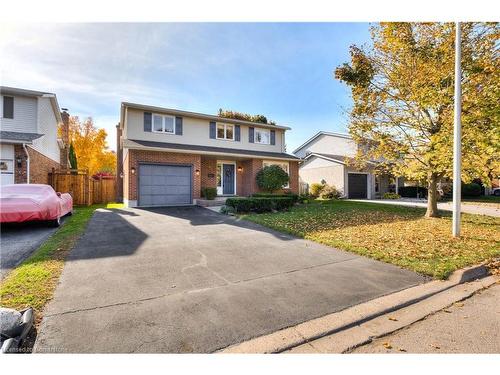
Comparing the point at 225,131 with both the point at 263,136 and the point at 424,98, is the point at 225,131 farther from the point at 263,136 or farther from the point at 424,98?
the point at 424,98

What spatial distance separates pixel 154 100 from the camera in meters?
15.1

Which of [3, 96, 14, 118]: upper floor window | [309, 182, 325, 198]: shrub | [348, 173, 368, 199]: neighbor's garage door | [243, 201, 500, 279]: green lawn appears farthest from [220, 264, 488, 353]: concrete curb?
[348, 173, 368, 199]: neighbor's garage door

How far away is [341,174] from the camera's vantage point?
877 inches

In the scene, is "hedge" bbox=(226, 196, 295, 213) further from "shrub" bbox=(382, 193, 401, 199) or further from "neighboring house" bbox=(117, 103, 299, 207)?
"shrub" bbox=(382, 193, 401, 199)

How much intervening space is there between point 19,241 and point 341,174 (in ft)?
69.9

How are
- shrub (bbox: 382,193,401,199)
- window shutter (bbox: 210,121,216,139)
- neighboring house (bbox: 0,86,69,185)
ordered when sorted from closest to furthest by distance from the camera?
neighboring house (bbox: 0,86,69,185)
window shutter (bbox: 210,121,216,139)
shrub (bbox: 382,193,401,199)

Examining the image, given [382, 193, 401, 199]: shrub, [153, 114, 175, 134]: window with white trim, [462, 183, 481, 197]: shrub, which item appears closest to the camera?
[153, 114, 175, 134]: window with white trim

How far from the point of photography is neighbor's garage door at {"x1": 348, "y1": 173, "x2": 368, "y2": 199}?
75.1 feet

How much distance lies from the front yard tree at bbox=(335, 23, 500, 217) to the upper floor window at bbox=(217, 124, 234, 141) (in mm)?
9070

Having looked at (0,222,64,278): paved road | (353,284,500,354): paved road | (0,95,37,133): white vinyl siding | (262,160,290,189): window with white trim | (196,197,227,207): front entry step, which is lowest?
(353,284,500,354): paved road

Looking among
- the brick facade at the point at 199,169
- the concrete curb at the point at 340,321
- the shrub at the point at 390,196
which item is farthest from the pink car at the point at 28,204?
the shrub at the point at 390,196

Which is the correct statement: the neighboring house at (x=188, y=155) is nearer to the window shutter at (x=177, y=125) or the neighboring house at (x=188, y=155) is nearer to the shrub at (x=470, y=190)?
the window shutter at (x=177, y=125)

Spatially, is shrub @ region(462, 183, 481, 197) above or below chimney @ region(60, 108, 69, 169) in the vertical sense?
below

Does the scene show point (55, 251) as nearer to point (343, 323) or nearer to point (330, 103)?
point (343, 323)
